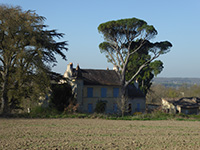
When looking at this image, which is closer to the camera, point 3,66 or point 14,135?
point 14,135

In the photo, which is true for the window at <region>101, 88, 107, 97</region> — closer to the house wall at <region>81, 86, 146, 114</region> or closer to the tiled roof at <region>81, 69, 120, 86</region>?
the house wall at <region>81, 86, 146, 114</region>

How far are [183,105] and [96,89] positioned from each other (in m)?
17.6

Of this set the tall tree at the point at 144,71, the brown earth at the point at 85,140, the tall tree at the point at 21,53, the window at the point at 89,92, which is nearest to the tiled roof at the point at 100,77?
the window at the point at 89,92

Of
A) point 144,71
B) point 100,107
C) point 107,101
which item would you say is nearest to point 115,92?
point 107,101

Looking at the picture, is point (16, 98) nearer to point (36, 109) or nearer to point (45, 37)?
point (36, 109)

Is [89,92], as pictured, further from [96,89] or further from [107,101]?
[107,101]

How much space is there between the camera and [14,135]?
608 inches

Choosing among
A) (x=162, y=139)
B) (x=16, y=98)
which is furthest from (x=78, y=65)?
(x=162, y=139)

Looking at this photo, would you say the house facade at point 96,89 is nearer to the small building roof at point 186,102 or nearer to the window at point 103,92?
the window at point 103,92

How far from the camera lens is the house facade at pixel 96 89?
114 ft

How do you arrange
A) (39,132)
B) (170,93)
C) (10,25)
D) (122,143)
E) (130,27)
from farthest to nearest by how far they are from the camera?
(170,93) < (130,27) < (10,25) < (39,132) < (122,143)

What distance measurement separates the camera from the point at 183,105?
1854 inches

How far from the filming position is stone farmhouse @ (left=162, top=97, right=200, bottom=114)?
4676 cm

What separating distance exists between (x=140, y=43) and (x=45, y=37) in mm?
14033
